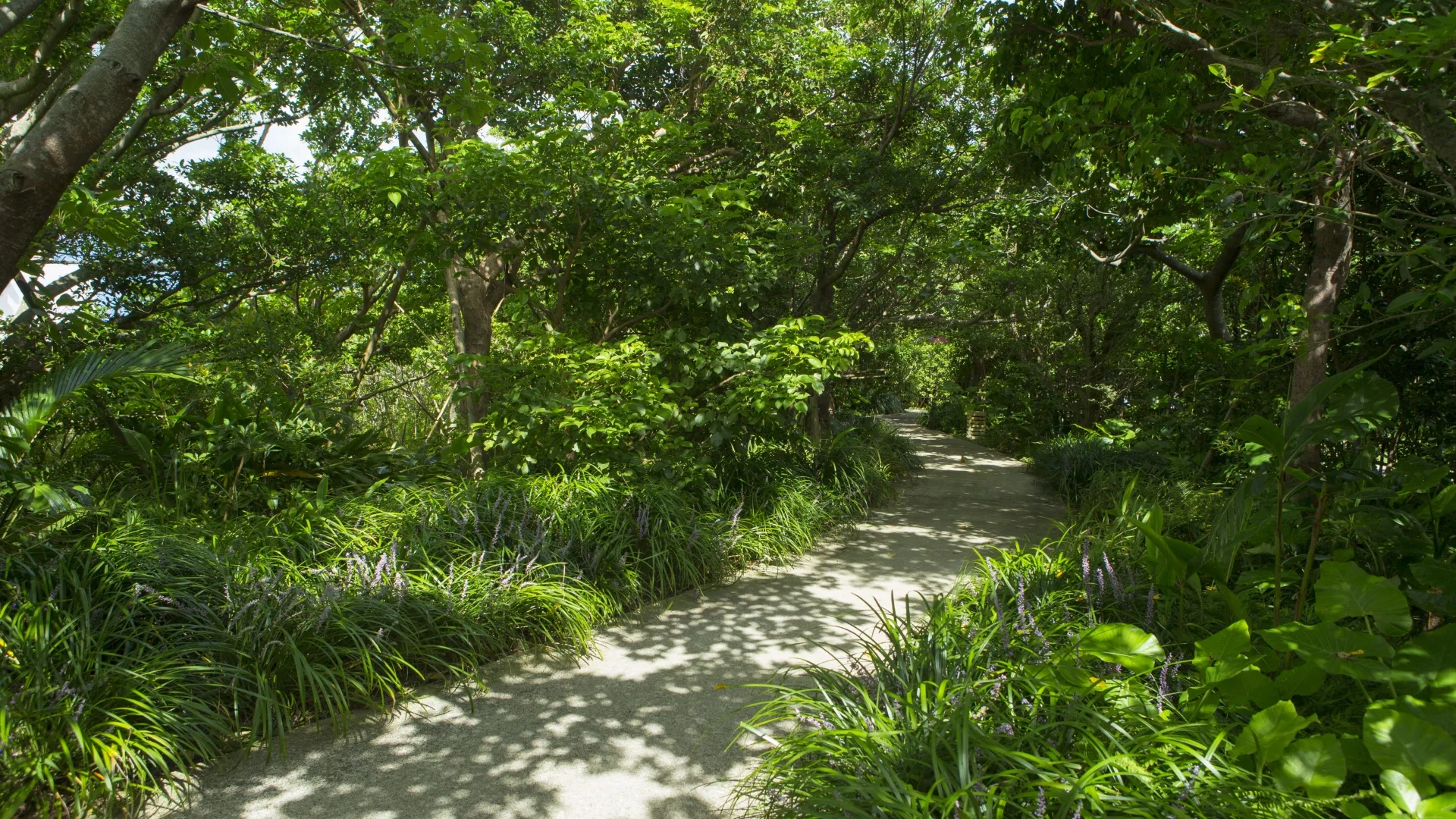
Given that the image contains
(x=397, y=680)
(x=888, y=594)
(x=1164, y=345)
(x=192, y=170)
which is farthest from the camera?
(x=1164, y=345)

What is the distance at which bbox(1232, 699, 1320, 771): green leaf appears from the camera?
1985mm

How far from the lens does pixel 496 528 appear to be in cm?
441

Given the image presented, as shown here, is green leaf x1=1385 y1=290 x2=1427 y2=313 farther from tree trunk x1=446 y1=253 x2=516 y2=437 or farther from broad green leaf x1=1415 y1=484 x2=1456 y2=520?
tree trunk x1=446 y1=253 x2=516 y2=437

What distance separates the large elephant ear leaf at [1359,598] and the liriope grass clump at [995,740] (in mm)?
469

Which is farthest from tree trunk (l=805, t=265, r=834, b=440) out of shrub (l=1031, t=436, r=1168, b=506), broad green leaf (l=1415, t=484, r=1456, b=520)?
broad green leaf (l=1415, t=484, r=1456, b=520)

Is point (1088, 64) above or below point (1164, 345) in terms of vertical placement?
above

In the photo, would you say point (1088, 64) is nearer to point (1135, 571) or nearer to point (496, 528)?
point (1135, 571)

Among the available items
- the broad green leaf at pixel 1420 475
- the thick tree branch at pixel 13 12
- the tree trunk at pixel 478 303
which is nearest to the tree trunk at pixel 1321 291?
the broad green leaf at pixel 1420 475

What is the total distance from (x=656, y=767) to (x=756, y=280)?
4246mm

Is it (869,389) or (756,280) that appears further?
(869,389)

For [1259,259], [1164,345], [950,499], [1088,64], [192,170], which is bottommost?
[950,499]

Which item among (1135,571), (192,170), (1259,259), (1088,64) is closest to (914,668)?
(1135,571)

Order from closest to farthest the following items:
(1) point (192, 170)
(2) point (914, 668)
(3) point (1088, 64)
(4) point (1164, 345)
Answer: (2) point (914, 668), (3) point (1088, 64), (1) point (192, 170), (4) point (1164, 345)

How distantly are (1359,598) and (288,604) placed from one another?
3.76 meters
